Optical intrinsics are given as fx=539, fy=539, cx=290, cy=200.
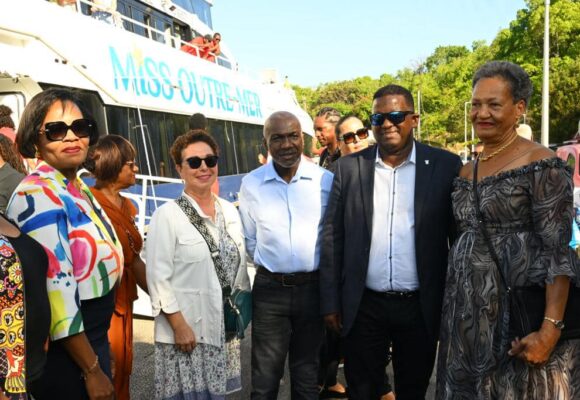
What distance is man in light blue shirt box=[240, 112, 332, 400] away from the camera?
10.6 feet

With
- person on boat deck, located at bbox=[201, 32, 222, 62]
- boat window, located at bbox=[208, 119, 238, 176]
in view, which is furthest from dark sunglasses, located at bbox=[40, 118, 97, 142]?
person on boat deck, located at bbox=[201, 32, 222, 62]

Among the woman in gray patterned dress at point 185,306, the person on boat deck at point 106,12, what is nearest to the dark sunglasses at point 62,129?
the woman in gray patterned dress at point 185,306

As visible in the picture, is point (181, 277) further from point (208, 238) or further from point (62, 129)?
point (62, 129)

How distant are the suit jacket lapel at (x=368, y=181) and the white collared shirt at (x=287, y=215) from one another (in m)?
0.34

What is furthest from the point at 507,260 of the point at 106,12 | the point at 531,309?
the point at 106,12

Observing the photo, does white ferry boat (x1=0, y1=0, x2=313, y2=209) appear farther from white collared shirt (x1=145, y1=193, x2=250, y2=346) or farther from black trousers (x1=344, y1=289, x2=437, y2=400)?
black trousers (x1=344, y1=289, x2=437, y2=400)

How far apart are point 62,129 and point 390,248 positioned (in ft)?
5.88

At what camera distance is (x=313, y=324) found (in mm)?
3312

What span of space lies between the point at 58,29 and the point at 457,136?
166 feet

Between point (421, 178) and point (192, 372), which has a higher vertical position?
point (421, 178)

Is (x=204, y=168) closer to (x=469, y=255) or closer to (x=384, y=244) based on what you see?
(x=384, y=244)

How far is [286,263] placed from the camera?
3229 millimetres

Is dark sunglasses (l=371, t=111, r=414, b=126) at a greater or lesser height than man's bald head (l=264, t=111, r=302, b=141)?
lesser

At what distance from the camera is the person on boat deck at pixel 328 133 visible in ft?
17.5
